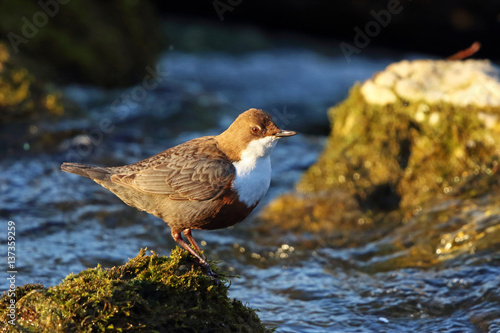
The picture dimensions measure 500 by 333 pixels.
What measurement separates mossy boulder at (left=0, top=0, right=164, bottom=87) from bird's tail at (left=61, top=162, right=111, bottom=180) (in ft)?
20.3

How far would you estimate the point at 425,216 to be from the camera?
638 cm

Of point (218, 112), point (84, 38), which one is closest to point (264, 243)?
point (218, 112)

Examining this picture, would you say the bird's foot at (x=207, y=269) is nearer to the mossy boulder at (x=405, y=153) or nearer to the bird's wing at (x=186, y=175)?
the bird's wing at (x=186, y=175)

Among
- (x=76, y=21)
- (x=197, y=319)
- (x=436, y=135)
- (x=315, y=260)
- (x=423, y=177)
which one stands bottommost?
(x=197, y=319)

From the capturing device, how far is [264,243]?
6.66 meters

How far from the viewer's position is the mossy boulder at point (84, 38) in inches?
419

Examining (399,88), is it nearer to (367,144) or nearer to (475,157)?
(367,144)

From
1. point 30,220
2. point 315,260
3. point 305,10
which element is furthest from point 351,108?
point 305,10

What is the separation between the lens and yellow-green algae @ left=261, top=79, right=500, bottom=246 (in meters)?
6.61

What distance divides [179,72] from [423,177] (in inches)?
327

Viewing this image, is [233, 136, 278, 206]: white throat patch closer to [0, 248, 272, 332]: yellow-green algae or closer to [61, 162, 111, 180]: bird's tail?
[0, 248, 272, 332]: yellow-green algae

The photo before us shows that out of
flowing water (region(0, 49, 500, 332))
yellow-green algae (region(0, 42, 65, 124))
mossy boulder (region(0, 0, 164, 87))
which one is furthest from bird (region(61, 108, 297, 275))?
mossy boulder (region(0, 0, 164, 87))

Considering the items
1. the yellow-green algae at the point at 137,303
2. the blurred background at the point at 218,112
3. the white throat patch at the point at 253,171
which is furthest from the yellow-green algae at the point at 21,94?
the yellow-green algae at the point at 137,303

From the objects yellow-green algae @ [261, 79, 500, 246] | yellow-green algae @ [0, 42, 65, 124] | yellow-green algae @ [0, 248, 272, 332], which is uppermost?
yellow-green algae @ [0, 42, 65, 124]
